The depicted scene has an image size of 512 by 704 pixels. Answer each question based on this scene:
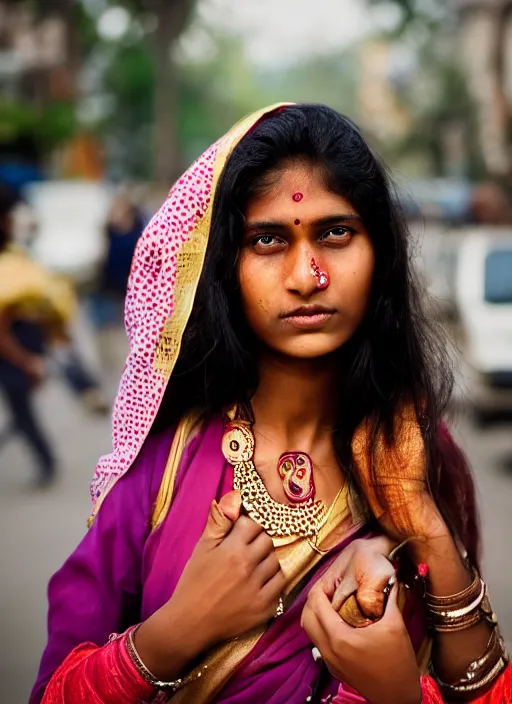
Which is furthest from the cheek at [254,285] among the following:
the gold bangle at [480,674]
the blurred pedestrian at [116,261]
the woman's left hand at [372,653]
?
the blurred pedestrian at [116,261]

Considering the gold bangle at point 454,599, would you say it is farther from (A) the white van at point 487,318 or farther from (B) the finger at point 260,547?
(A) the white van at point 487,318

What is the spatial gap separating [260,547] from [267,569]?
34 millimetres

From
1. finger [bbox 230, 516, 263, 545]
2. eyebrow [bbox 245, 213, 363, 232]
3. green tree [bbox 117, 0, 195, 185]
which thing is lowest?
finger [bbox 230, 516, 263, 545]

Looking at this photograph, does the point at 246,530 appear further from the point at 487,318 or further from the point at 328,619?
the point at 487,318

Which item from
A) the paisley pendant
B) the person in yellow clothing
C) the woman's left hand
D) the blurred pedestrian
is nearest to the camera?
the woman's left hand

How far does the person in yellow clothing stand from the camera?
20.9ft

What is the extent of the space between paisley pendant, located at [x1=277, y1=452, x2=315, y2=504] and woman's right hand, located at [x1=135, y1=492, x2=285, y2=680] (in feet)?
0.35

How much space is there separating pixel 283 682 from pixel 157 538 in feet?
0.92

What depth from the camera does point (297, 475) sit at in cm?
154

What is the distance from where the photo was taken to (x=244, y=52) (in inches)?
2549

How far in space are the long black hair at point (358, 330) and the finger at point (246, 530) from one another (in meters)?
0.21

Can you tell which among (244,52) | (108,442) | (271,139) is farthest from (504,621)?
(244,52)

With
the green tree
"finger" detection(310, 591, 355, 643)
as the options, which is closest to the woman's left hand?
"finger" detection(310, 591, 355, 643)

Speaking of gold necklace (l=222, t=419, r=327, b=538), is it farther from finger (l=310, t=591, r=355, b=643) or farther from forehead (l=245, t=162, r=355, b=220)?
forehead (l=245, t=162, r=355, b=220)
